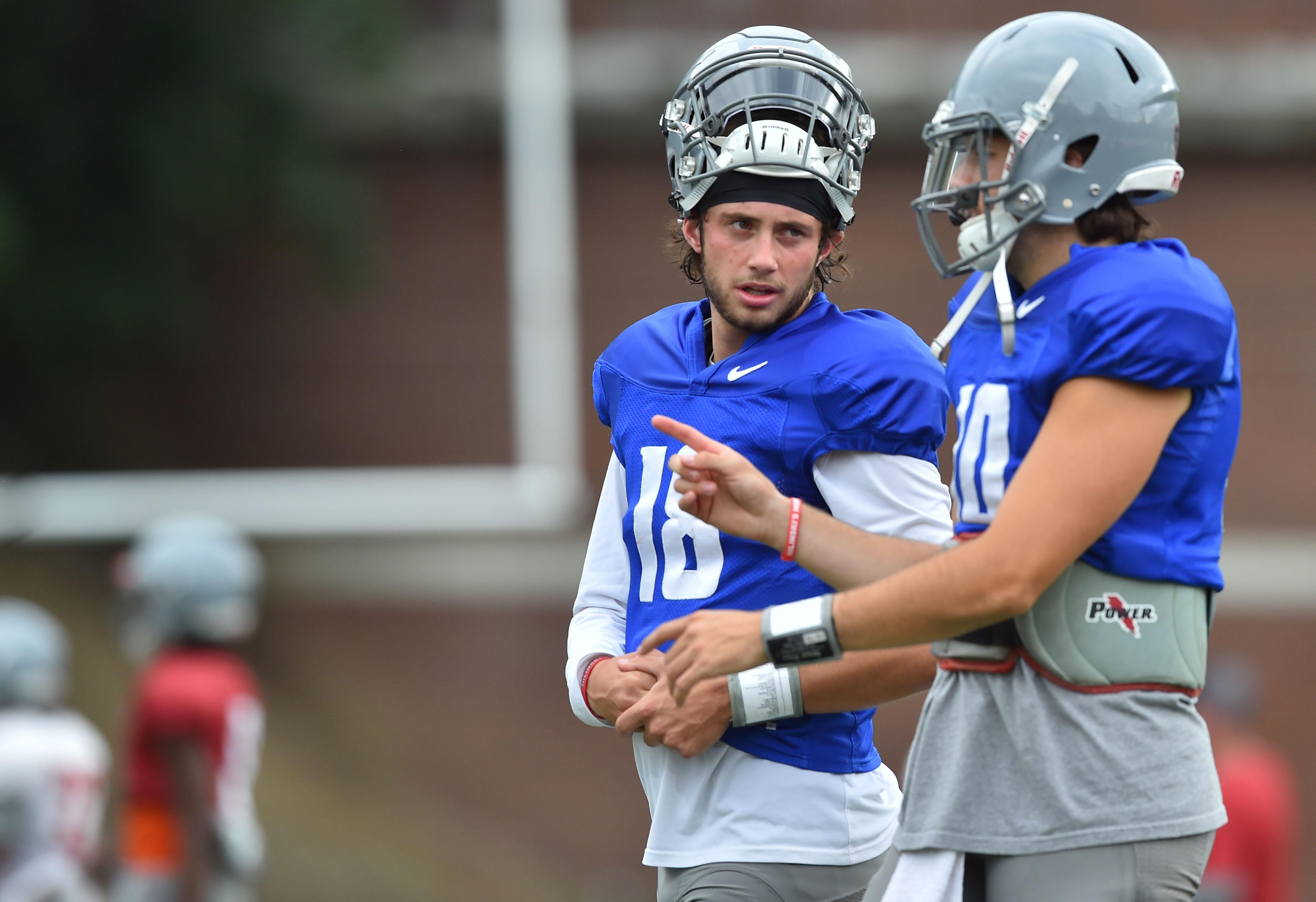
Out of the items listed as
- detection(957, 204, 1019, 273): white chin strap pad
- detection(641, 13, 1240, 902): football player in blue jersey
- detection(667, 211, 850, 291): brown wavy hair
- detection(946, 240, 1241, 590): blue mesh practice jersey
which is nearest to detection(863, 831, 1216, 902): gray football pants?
detection(641, 13, 1240, 902): football player in blue jersey

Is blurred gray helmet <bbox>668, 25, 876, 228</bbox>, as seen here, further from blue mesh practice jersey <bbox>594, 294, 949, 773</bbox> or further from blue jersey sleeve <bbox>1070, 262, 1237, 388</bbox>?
blue jersey sleeve <bbox>1070, 262, 1237, 388</bbox>

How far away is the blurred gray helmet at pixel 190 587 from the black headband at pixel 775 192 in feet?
14.9

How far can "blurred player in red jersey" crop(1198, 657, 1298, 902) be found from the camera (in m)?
6.47

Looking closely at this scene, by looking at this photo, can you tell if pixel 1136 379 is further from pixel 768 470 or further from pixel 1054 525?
pixel 768 470

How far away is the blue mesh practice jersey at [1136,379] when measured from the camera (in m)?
2.36

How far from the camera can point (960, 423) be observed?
8.45 feet

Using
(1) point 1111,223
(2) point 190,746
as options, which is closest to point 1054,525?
(1) point 1111,223

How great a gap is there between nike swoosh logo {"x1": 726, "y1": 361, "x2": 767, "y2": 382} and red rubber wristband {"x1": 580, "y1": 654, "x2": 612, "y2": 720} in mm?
604

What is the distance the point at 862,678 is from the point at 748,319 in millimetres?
705

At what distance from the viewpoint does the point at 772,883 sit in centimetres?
286

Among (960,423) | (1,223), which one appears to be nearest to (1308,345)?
(1,223)

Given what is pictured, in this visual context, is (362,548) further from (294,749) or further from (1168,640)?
(1168,640)

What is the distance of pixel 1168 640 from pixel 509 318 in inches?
415

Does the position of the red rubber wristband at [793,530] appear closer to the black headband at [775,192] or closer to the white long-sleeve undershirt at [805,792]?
the white long-sleeve undershirt at [805,792]
